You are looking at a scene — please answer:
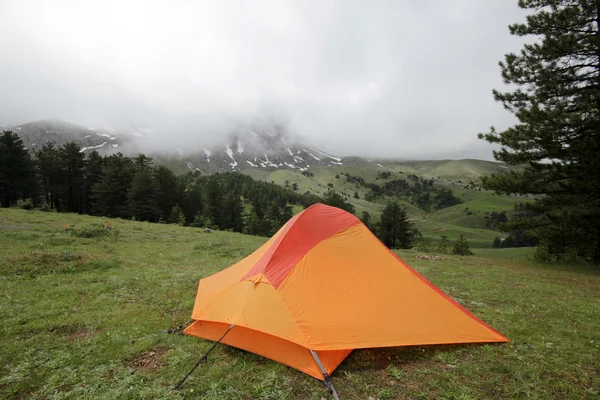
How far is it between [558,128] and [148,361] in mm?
21143

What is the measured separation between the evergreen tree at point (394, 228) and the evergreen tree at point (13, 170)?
69.1 m

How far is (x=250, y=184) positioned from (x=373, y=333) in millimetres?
158769

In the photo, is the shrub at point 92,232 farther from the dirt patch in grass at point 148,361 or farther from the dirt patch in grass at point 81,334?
the dirt patch in grass at point 148,361

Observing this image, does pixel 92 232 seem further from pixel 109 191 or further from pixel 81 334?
pixel 109 191

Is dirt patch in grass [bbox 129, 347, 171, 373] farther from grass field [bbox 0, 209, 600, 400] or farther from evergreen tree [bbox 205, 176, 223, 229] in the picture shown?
evergreen tree [bbox 205, 176, 223, 229]

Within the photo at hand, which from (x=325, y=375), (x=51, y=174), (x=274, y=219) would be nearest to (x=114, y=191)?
(x=51, y=174)

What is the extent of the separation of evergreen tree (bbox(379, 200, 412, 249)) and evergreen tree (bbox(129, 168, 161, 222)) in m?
50.7

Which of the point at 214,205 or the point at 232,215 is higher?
the point at 214,205

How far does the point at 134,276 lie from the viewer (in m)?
10.8

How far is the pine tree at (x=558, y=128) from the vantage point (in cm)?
1465

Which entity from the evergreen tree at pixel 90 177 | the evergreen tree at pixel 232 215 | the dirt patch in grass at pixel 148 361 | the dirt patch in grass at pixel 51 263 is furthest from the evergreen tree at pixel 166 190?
the dirt patch in grass at pixel 148 361

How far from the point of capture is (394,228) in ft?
211

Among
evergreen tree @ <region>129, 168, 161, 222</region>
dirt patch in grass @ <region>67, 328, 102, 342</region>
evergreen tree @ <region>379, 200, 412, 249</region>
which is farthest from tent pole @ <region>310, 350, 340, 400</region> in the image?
evergreen tree @ <region>379, 200, 412, 249</region>

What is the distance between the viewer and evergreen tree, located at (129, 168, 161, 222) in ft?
163
